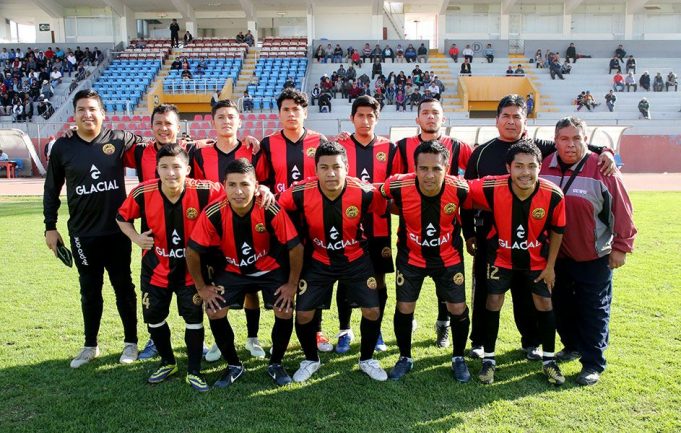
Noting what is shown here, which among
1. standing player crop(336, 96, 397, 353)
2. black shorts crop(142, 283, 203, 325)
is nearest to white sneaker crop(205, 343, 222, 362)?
black shorts crop(142, 283, 203, 325)

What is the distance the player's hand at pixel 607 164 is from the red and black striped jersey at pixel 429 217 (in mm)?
954

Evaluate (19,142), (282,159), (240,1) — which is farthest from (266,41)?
(282,159)

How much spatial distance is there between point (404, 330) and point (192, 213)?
178 cm

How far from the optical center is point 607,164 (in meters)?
3.91

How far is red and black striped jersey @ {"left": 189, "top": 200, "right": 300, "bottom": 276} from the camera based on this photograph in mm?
3873

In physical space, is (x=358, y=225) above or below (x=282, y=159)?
below

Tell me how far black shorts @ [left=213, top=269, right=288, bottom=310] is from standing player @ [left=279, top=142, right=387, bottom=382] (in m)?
0.19

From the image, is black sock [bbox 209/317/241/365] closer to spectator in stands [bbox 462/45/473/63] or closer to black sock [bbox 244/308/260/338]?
black sock [bbox 244/308/260/338]

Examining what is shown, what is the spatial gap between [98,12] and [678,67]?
31.9 meters

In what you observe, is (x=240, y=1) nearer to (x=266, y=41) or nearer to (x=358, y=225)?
(x=266, y=41)

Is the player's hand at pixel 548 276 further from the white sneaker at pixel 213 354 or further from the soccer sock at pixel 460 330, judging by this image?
the white sneaker at pixel 213 354

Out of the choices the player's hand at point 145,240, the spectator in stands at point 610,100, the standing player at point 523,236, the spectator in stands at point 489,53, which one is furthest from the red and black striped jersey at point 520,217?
Result: the spectator in stands at point 489,53

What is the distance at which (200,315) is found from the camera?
13.3ft

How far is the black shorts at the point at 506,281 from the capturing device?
3992 millimetres
